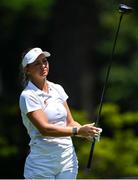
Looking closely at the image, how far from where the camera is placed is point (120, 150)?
44.0 feet

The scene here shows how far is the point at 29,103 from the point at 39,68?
27cm

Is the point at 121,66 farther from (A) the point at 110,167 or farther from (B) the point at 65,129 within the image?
(B) the point at 65,129

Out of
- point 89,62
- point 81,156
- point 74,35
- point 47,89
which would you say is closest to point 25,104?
point 47,89

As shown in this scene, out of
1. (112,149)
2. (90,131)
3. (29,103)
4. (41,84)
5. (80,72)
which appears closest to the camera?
(90,131)

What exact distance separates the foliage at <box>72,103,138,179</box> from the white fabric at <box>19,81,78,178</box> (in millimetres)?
4968

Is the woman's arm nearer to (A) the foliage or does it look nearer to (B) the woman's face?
(B) the woman's face

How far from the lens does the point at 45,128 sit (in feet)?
24.7

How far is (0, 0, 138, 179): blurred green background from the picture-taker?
13.2 metres

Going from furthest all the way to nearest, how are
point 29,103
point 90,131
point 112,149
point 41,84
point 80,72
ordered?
point 80,72 < point 112,149 < point 41,84 < point 29,103 < point 90,131

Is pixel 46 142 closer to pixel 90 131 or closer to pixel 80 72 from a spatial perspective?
pixel 90 131

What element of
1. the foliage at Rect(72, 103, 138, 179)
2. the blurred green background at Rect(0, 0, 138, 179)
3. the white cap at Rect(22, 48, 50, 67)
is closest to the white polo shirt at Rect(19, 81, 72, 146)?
the white cap at Rect(22, 48, 50, 67)

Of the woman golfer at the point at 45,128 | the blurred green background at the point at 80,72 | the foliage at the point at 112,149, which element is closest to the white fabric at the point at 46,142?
the woman golfer at the point at 45,128

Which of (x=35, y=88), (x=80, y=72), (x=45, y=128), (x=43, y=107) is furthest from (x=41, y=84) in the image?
(x=80, y=72)

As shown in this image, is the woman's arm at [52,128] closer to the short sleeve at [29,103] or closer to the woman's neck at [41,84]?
the short sleeve at [29,103]
